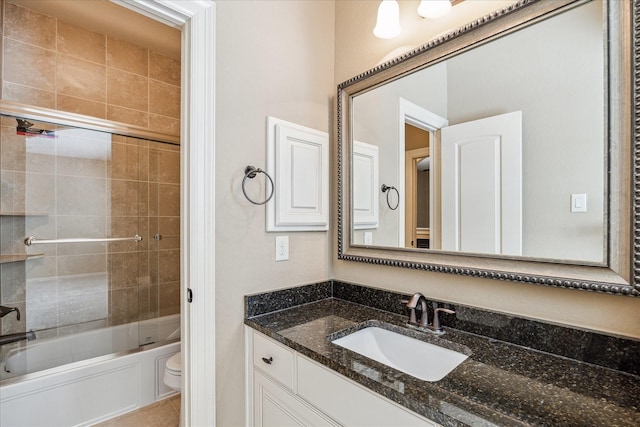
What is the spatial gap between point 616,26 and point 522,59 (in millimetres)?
233

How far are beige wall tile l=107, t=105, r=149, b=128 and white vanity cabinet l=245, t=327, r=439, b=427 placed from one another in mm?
2149

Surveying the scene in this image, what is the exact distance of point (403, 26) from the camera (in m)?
1.36

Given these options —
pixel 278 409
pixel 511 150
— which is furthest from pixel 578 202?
pixel 278 409

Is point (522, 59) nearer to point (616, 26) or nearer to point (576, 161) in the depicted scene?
point (616, 26)

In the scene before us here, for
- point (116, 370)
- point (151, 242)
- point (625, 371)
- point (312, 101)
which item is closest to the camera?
point (625, 371)

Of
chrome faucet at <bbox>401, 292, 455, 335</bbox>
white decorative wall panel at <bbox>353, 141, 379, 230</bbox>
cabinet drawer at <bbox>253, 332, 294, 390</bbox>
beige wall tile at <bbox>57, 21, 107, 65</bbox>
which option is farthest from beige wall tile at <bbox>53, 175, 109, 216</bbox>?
chrome faucet at <bbox>401, 292, 455, 335</bbox>

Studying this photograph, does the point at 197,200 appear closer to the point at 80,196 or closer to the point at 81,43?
the point at 80,196

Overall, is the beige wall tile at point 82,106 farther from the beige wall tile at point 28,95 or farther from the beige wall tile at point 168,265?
the beige wall tile at point 168,265

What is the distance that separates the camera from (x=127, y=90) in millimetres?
2479

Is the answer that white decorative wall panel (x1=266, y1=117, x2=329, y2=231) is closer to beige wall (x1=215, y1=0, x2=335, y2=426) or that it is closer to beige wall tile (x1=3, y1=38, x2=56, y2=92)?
beige wall (x1=215, y1=0, x2=335, y2=426)

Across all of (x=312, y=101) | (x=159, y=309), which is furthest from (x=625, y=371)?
(x=159, y=309)

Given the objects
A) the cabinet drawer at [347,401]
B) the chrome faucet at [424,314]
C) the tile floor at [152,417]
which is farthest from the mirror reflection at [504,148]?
the tile floor at [152,417]

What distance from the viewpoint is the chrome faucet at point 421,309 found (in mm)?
1177

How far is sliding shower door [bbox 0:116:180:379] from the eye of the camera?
6.74ft
